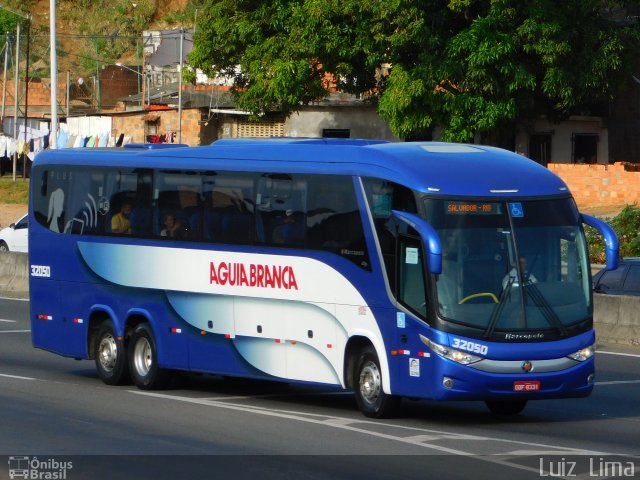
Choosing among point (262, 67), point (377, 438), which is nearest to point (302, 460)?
point (377, 438)

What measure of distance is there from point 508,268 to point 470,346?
90cm

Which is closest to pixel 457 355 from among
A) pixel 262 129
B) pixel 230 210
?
pixel 230 210

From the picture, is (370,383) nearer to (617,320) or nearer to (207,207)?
(207,207)

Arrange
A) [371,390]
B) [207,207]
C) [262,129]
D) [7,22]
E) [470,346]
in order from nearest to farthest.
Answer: [470,346] → [371,390] → [207,207] → [262,129] → [7,22]

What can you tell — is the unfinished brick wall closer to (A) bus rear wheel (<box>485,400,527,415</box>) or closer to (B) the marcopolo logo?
(A) bus rear wheel (<box>485,400,527,415</box>)

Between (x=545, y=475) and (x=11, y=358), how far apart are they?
11.6 m

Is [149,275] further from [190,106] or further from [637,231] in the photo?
[190,106]

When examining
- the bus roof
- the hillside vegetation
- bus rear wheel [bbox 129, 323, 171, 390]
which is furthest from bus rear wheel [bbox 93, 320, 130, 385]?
the hillside vegetation

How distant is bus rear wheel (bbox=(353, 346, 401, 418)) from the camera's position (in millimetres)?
13172

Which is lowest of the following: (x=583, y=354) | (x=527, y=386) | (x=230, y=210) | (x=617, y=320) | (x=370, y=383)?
(x=370, y=383)

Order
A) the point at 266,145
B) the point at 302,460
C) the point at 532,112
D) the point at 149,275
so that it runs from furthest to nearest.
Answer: the point at 532,112 → the point at 149,275 → the point at 266,145 → the point at 302,460

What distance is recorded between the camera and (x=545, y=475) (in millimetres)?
9828

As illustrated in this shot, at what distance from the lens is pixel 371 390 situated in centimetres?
1341

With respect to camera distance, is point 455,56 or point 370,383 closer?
point 370,383
